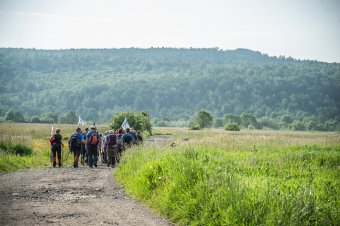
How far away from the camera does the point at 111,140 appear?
2431 centimetres

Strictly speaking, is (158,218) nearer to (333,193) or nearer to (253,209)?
(253,209)

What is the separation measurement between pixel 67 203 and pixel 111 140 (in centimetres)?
1219

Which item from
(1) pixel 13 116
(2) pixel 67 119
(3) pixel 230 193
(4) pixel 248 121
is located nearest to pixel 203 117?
(4) pixel 248 121

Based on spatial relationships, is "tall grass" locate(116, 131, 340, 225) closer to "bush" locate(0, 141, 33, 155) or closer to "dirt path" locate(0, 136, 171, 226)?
"dirt path" locate(0, 136, 171, 226)

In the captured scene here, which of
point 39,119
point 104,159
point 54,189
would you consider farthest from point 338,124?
point 54,189

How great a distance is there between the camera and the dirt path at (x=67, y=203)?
10.1m

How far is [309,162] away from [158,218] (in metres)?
10.2

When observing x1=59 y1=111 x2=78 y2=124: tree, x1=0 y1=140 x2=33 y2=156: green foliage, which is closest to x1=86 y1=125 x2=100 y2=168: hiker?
x1=0 y1=140 x2=33 y2=156: green foliage

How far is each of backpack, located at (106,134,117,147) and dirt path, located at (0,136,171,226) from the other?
19.6 feet

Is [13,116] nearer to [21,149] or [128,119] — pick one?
[128,119]

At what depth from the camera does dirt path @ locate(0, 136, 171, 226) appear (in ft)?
33.1

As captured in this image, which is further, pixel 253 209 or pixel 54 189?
pixel 54 189

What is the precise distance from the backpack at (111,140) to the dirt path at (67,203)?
597 cm

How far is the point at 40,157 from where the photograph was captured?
26.8 metres
